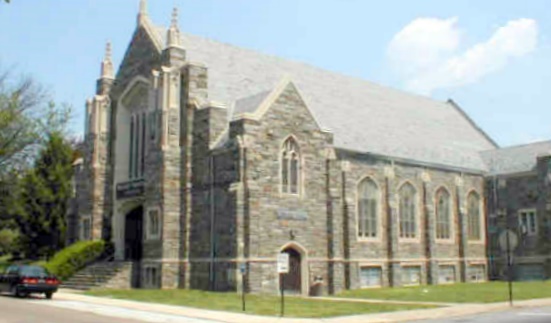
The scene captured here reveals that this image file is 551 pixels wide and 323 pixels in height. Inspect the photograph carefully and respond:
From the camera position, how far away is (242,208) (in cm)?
2931

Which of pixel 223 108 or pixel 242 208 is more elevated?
pixel 223 108

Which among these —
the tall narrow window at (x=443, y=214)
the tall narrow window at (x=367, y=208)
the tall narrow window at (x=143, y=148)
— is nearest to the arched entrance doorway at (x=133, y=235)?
the tall narrow window at (x=143, y=148)

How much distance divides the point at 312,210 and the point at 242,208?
4210mm

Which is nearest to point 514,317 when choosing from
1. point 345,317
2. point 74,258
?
point 345,317

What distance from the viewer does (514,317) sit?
20.0 meters

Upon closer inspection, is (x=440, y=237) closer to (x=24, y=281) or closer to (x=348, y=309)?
(x=348, y=309)

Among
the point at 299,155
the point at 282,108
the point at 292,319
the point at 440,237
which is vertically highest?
the point at 282,108

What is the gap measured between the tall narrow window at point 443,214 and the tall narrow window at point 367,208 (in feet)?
18.8

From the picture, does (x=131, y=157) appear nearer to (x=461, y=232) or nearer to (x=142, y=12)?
(x=142, y=12)

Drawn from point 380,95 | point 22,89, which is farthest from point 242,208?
point 22,89

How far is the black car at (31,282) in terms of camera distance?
2700 centimetres

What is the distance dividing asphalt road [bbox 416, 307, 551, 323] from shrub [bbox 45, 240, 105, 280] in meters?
21.7

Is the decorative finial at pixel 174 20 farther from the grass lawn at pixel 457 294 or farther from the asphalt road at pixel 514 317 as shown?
the asphalt road at pixel 514 317

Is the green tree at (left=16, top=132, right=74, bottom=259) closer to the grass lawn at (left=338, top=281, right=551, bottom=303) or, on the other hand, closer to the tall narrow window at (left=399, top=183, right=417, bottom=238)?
the tall narrow window at (left=399, top=183, right=417, bottom=238)
